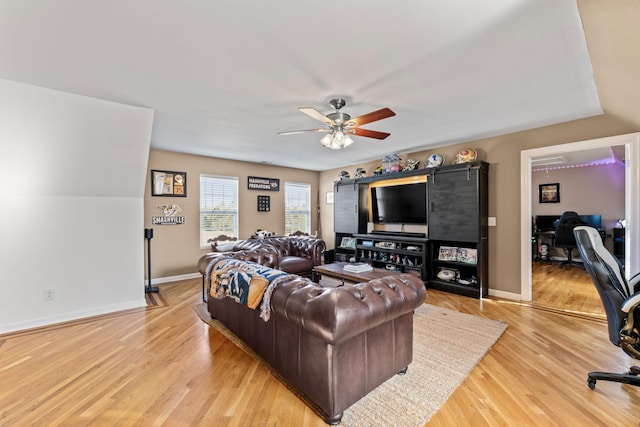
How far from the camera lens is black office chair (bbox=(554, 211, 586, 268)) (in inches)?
243

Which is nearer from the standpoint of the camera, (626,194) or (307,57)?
(307,57)

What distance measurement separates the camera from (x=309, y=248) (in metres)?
5.06

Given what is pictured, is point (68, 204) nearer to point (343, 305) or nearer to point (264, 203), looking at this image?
point (264, 203)

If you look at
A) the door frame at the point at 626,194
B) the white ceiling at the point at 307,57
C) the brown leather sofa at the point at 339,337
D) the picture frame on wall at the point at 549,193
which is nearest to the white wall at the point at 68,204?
the white ceiling at the point at 307,57

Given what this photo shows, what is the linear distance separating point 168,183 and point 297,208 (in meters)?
3.04

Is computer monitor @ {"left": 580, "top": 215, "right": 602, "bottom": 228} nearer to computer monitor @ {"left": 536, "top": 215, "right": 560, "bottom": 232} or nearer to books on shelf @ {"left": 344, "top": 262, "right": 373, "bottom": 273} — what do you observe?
computer monitor @ {"left": 536, "top": 215, "right": 560, "bottom": 232}

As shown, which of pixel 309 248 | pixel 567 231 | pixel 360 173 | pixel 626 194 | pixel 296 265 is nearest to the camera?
pixel 626 194

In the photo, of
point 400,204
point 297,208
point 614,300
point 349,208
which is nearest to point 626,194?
point 614,300

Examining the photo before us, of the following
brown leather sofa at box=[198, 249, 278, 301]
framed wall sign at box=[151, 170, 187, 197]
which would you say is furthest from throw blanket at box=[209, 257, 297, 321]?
framed wall sign at box=[151, 170, 187, 197]

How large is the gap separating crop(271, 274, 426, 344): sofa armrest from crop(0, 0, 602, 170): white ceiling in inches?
66.9

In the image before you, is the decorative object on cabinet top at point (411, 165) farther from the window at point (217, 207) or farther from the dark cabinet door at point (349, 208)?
the window at point (217, 207)

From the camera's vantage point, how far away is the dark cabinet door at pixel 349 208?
5.96m

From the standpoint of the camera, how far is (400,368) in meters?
2.11

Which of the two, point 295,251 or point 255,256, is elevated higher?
point 255,256
